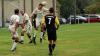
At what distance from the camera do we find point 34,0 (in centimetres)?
7569

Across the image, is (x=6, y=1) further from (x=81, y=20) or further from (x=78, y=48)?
(x=78, y=48)

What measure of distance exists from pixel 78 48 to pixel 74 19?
58791 millimetres

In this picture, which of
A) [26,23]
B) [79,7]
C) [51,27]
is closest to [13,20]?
[51,27]

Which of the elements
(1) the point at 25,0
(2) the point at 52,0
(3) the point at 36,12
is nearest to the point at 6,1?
(1) the point at 25,0

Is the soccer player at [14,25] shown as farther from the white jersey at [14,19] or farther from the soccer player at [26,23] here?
the soccer player at [26,23]

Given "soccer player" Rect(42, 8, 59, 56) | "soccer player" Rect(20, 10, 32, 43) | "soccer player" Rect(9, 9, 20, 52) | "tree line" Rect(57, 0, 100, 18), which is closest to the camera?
"soccer player" Rect(42, 8, 59, 56)

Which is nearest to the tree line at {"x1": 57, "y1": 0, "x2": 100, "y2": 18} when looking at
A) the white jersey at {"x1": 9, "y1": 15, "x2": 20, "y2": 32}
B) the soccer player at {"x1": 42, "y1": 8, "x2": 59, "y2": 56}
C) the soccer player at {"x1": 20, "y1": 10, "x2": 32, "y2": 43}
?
the soccer player at {"x1": 20, "y1": 10, "x2": 32, "y2": 43}

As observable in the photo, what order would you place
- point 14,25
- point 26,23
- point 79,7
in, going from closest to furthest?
point 14,25 < point 26,23 < point 79,7

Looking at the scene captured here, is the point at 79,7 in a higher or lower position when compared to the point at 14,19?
lower

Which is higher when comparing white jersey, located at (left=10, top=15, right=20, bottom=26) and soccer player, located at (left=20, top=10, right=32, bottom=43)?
white jersey, located at (left=10, top=15, right=20, bottom=26)

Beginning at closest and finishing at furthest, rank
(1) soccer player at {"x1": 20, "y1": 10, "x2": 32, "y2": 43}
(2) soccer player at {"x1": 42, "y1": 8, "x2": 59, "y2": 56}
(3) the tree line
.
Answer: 1. (2) soccer player at {"x1": 42, "y1": 8, "x2": 59, "y2": 56}
2. (1) soccer player at {"x1": 20, "y1": 10, "x2": 32, "y2": 43}
3. (3) the tree line

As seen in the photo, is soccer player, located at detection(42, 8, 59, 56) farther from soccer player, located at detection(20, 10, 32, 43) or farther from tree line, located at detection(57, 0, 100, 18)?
tree line, located at detection(57, 0, 100, 18)

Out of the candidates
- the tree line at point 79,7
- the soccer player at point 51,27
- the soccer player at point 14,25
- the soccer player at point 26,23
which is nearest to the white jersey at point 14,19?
the soccer player at point 14,25

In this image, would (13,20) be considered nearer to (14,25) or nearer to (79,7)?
(14,25)
